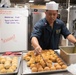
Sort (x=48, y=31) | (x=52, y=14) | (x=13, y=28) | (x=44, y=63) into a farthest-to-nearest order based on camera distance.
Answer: (x=13, y=28) → (x=48, y=31) → (x=52, y=14) → (x=44, y=63)

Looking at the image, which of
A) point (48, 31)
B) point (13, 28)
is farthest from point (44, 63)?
point (13, 28)

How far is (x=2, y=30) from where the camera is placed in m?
3.37

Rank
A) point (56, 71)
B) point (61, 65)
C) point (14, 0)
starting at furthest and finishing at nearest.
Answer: point (14, 0) < point (61, 65) < point (56, 71)

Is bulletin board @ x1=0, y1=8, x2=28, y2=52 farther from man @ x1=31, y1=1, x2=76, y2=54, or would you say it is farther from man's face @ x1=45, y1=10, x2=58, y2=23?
man's face @ x1=45, y1=10, x2=58, y2=23

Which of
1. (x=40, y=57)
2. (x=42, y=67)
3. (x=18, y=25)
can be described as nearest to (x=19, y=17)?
(x=18, y=25)

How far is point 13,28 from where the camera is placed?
3.40m

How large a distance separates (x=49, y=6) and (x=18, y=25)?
1450 millimetres

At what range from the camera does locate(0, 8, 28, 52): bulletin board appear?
11.0ft

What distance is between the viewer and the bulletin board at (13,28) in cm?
334

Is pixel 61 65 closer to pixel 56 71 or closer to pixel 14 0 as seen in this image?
pixel 56 71

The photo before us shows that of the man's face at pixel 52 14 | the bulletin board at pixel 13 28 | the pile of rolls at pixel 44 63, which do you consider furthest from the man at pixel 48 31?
the bulletin board at pixel 13 28

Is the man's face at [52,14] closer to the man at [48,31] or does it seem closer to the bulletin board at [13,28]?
the man at [48,31]

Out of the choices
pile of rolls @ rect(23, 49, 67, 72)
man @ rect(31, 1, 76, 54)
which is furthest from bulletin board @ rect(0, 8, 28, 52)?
pile of rolls @ rect(23, 49, 67, 72)

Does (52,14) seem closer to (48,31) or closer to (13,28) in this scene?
(48,31)
